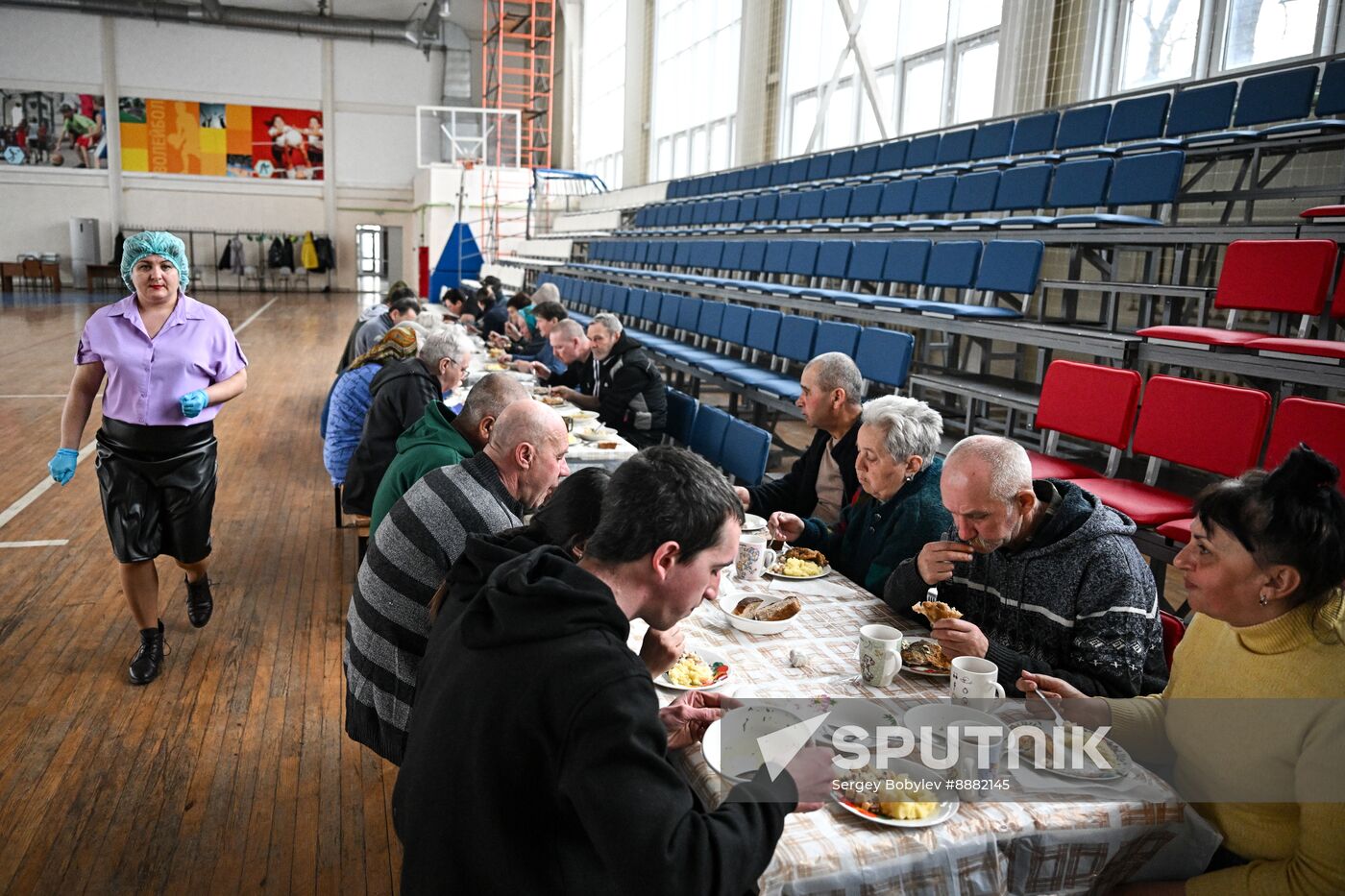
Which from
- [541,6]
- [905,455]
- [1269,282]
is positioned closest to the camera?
[905,455]

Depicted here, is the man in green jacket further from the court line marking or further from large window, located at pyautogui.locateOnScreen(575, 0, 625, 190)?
large window, located at pyautogui.locateOnScreen(575, 0, 625, 190)

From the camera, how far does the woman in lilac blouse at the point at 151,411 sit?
3.05 meters

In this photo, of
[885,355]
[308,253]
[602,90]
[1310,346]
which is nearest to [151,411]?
[885,355]

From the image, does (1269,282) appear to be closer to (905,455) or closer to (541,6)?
(905,455)

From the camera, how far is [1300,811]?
1389 millimetres

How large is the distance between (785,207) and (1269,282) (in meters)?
6.52

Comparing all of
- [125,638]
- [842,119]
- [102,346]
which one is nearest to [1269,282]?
[102,346]

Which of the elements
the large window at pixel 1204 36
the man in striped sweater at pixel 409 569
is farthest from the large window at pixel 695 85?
the man in striped sweater at pixel 409 569

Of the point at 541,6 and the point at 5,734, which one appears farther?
the point at 541,6

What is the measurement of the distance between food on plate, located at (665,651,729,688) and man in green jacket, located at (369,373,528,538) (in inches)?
44.7

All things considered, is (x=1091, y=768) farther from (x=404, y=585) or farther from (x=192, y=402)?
(x=192, y=402)

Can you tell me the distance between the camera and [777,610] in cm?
208

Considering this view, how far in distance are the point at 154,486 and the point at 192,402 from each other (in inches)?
15.1

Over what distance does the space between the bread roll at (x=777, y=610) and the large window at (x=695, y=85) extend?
41.2 feet
